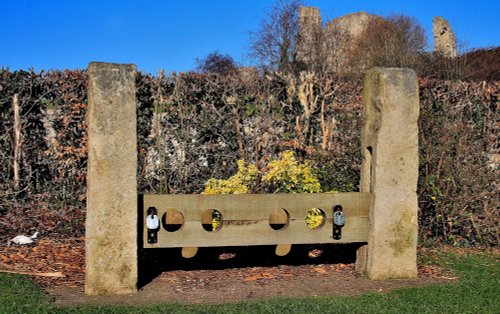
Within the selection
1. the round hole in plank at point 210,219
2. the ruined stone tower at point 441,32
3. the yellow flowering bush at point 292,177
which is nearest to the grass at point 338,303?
the round hole in plank at point 210,219

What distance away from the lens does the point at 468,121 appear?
931cm

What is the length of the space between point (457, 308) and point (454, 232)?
123 inches

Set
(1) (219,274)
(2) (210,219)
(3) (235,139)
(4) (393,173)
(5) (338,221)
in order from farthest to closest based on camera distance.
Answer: (3) (235,139)
(1) (219,274)
(2) (210,219)
(5) (338,221)
(4) (393,173)

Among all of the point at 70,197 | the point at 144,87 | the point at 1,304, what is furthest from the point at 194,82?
Answer: the point at 1,304

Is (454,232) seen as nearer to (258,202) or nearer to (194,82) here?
(258,202)

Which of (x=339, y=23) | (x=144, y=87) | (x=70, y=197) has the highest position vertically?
(x=339, y=23)

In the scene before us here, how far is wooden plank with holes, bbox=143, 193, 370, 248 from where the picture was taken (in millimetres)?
5598

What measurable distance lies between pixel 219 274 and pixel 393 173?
6.98 ft

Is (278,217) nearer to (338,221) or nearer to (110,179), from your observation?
(338,221)

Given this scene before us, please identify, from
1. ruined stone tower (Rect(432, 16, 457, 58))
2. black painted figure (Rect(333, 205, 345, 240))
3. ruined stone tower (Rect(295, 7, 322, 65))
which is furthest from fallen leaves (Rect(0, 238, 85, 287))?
ruined stone tower (Rect(432, 16, 457, 58))

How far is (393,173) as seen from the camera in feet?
18.9

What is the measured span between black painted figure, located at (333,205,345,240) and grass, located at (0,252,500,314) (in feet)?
2.60

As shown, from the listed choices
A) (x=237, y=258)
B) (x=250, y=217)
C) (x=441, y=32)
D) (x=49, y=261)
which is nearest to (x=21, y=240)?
(x=49, y=261)

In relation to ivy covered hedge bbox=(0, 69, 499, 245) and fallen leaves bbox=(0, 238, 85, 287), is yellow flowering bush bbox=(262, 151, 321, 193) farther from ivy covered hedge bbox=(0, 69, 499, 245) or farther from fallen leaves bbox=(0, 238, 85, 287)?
fallen leaves bbox=(0, 238, 85, 287)
